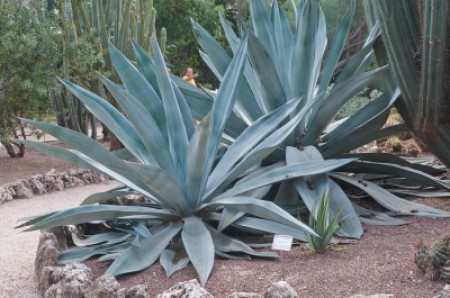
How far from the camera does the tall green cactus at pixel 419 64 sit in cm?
417

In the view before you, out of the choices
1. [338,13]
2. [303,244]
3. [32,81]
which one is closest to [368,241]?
[303,244]

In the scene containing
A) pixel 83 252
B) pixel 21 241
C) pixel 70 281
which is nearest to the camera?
pixel 70 281

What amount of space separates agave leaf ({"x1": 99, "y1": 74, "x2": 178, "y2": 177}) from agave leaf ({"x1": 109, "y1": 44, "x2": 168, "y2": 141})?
0.25 m

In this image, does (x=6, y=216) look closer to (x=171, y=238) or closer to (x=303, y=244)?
→ (x=171, y=238)

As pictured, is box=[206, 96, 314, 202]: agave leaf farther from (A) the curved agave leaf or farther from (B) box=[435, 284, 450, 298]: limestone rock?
(B) box=[435, 284, 450, 298]: limestone rock

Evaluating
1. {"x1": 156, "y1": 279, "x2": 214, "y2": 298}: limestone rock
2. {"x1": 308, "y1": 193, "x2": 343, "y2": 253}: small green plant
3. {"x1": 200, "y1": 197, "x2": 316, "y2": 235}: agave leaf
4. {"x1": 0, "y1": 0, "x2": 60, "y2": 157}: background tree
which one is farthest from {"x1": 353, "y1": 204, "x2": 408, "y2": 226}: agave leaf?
{"x1": 0, "y1": 0, "x2": 60, "y2": 157}: background tree

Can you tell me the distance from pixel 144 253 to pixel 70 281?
0.45 meters

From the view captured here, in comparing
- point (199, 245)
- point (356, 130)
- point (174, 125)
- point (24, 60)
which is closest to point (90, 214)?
point (199, 245)

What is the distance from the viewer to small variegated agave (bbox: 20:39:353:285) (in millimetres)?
3742

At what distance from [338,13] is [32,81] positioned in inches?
302

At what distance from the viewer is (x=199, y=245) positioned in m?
3.71

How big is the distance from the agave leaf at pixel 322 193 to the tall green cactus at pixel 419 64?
29.3 inches

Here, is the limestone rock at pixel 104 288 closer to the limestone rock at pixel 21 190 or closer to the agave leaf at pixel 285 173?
the agave leaf at pixel 285 173

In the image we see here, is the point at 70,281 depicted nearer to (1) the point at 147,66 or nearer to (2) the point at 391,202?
(1) the point at 147,66
